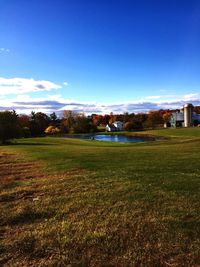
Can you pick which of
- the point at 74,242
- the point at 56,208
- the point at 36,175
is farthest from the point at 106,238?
the point at 36,175

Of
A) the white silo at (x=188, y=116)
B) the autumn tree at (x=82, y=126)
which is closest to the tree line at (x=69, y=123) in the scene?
the autumn tree at (x=82, y=126)

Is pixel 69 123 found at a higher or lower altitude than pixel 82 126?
higher

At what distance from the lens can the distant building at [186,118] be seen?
454 ft

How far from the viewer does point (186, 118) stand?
462ft

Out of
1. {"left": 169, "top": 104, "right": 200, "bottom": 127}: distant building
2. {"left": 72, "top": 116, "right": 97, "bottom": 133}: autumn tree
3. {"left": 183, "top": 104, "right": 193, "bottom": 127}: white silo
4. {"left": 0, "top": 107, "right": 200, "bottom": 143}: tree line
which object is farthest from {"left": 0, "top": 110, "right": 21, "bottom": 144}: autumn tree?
{"left": 183, "top": 104, "right": 193, "bottom": 127}: white silo

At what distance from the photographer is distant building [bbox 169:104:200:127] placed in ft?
454

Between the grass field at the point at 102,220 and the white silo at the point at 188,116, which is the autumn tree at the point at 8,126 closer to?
the grass field at the point at 102,220

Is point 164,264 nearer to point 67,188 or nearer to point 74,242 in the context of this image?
point 74,242

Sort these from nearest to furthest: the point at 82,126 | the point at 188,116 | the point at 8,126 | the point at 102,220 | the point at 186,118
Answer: the point at 102,220 < the point at 8,126 < the point at 82,126 < the point at 188,116 < the point at 186,118

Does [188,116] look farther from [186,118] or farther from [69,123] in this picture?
[69,123]

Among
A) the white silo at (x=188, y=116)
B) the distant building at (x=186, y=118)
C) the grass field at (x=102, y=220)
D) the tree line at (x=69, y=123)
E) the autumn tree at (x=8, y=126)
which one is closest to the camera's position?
the grass field at (x=102, y=220)

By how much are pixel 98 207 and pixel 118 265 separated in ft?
8.99

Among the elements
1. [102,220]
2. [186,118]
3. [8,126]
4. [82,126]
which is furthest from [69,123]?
[102,220]

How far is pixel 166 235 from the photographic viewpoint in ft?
18.7
